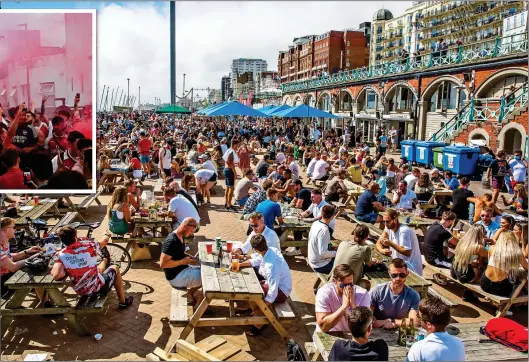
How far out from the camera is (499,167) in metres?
14.5

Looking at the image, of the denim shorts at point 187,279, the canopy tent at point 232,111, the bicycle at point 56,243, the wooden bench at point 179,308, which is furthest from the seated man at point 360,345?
the canopy tent at point 232,111

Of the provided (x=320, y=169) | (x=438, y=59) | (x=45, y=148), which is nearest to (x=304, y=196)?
(x=320, y=169)

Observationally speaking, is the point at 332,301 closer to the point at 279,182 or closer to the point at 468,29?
the point at 279,182

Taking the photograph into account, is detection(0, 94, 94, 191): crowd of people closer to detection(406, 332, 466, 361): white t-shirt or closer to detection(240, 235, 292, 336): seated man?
detection(240, 235, 292, 336): seated man

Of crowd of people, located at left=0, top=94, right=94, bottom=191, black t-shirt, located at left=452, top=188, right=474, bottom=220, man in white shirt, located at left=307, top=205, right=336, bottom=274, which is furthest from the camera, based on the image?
black t-shirt, located at left=452, top=188, right=474, bottom=220

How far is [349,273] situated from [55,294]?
3.44 meters

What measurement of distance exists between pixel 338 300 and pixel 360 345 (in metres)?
0.85

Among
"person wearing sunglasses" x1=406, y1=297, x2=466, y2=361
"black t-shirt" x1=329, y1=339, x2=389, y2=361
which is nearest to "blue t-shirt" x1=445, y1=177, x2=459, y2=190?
"person wearing sunglasses" x1=406, y1=297, x2=466, y2=361

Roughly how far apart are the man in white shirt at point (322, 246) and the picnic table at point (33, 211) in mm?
4875

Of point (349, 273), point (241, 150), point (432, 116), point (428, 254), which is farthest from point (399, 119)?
point (349, 273)

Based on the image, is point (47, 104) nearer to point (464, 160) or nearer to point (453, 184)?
point (453, 184)

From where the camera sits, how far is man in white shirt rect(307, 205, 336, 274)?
613 centimetres

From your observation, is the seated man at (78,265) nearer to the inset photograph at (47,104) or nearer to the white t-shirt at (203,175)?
the inset photograph at (47,104)

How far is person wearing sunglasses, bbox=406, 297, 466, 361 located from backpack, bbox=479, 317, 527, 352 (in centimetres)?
80
